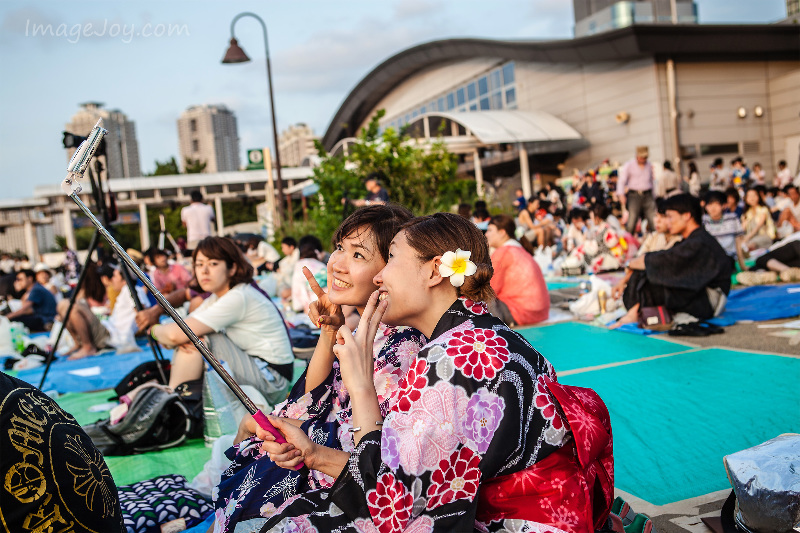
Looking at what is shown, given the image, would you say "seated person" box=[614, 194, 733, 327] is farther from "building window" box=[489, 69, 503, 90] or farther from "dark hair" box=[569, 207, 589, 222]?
"building window" box=[489, 69, 503, 90]

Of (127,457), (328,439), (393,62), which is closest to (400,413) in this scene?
(328,439)

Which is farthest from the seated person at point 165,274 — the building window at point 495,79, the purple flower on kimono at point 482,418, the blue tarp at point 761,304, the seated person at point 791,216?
the building window at point 495,79

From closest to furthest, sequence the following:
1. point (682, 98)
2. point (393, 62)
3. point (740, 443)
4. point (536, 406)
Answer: point (536, 406), point (740, 443), point (682, 98), point (393, 62)

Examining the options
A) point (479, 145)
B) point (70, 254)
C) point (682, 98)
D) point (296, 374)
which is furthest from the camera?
point (479, 145)

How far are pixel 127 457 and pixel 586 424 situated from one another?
10.2 ft

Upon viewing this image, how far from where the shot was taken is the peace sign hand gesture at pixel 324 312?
2.45m

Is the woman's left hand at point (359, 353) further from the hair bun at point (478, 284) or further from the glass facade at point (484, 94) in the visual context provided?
the glass facade at point (484, 94)

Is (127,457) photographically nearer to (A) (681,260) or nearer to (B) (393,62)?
(A) (681,260)

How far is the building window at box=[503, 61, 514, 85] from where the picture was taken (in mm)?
22797

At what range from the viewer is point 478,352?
161 centimetres

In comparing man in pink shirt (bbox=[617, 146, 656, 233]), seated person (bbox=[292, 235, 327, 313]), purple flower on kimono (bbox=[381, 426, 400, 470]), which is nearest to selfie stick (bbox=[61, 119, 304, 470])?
purple flower on kimono (bbox=[381, 426, 400, 470])

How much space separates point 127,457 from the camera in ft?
12.8

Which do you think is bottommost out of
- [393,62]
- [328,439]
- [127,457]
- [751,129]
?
[127,457]

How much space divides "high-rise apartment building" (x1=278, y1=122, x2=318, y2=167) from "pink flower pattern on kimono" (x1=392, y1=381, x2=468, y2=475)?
73.0 metres
